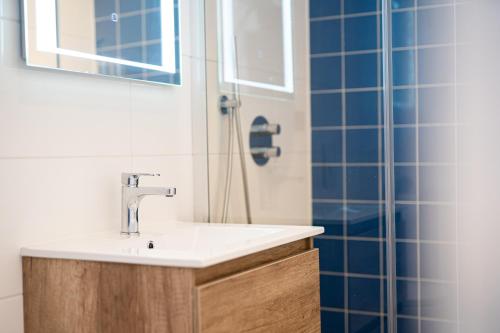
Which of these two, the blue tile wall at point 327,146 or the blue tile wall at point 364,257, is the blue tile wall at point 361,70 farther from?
the blue tile wall at point 364,257

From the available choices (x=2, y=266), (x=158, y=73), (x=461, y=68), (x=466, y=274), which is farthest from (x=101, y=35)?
(x=466, y=274)

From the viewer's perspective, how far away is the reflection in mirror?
2.30m

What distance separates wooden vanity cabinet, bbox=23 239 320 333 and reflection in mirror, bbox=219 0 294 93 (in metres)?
0.79

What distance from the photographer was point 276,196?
229 centimetres

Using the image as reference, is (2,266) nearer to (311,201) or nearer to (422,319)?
(311,201)

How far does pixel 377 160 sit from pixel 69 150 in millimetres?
953

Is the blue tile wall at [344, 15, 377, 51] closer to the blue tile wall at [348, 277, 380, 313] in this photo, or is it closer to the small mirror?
the small mirror

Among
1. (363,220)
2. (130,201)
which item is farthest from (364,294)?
(130,201)

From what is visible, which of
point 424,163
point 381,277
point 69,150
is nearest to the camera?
point 69,150

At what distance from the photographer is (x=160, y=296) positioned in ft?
4.58

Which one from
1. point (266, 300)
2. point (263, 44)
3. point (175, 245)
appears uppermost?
point (263, 44)

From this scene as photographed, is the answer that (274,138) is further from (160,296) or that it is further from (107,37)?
(160,296)

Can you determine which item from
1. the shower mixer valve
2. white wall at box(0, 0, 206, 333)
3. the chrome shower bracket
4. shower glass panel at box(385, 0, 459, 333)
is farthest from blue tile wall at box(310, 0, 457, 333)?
white wall at box(0, 0, 206, 333)

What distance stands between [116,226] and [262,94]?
0.72 metres
